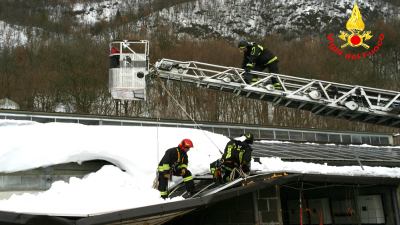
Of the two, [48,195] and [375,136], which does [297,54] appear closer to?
[375,136]

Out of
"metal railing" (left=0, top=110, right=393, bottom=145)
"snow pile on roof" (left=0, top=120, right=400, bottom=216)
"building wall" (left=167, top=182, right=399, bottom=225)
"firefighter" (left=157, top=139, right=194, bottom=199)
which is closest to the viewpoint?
"snow pile on roof" (left=0, top=120, right=400, bottom=216)

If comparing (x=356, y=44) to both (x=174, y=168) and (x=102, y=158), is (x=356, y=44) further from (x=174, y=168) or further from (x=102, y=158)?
(x=174, y=168)

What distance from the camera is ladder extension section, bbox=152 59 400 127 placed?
408 inches

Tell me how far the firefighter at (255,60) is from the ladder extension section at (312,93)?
12cm

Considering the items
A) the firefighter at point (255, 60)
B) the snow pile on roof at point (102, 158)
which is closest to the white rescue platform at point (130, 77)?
the snow pile on roof at point (102, 158)

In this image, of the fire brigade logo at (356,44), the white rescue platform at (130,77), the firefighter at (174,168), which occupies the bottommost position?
the firefighter at (174,168)

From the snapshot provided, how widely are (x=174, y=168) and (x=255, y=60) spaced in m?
3.52

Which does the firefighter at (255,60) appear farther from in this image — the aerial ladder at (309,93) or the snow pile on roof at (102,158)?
the snow pile on roof at (102,158)

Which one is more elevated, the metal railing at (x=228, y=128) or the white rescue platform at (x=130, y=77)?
the white rescue platform at (x=130, y=77)

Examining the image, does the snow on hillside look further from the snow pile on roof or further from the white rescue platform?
the white rescue platform

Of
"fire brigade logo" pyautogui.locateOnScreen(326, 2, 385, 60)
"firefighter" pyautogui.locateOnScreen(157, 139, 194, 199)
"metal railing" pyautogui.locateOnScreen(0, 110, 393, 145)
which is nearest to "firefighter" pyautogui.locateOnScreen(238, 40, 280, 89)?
"firefighter" pyautogui.locateOnScreen(157, 139, 194, 199)

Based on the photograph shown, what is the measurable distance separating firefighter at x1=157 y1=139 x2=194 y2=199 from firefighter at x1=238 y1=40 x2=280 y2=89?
8.26 ft

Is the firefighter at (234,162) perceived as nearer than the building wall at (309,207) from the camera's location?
Yes

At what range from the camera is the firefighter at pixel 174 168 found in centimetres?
897
